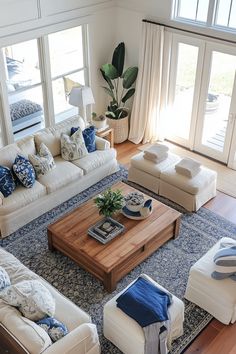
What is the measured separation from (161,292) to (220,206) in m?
2.52

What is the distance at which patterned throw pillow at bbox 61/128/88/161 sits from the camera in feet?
21.2

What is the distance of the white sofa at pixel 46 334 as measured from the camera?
358 cm

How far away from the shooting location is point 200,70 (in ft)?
22.7

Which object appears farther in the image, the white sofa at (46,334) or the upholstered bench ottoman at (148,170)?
the upholstered bench ottoman at (148,170)

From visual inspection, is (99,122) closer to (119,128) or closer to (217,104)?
(119,128)

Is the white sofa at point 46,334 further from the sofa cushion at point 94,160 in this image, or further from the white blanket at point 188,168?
the white blanket at point 188,168

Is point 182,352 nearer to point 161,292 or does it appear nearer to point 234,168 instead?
point 161,292

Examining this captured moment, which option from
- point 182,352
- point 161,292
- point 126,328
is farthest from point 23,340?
point 182,352

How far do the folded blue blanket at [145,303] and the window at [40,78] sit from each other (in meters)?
3.64

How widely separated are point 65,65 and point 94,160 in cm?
188

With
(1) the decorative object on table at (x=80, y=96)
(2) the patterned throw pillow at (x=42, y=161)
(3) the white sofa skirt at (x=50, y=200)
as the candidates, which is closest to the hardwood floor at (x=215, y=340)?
(3) the white sofa skirt at (x=50, y=200)

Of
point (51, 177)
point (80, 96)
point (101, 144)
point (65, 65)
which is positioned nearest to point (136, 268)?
point (51, 177)

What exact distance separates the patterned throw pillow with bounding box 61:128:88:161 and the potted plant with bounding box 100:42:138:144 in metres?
1.46

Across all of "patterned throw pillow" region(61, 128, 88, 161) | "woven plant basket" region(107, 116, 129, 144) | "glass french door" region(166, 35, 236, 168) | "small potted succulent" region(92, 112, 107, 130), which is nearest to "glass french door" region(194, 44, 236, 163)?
"glass french door" region(166, 35, 236, 168)
